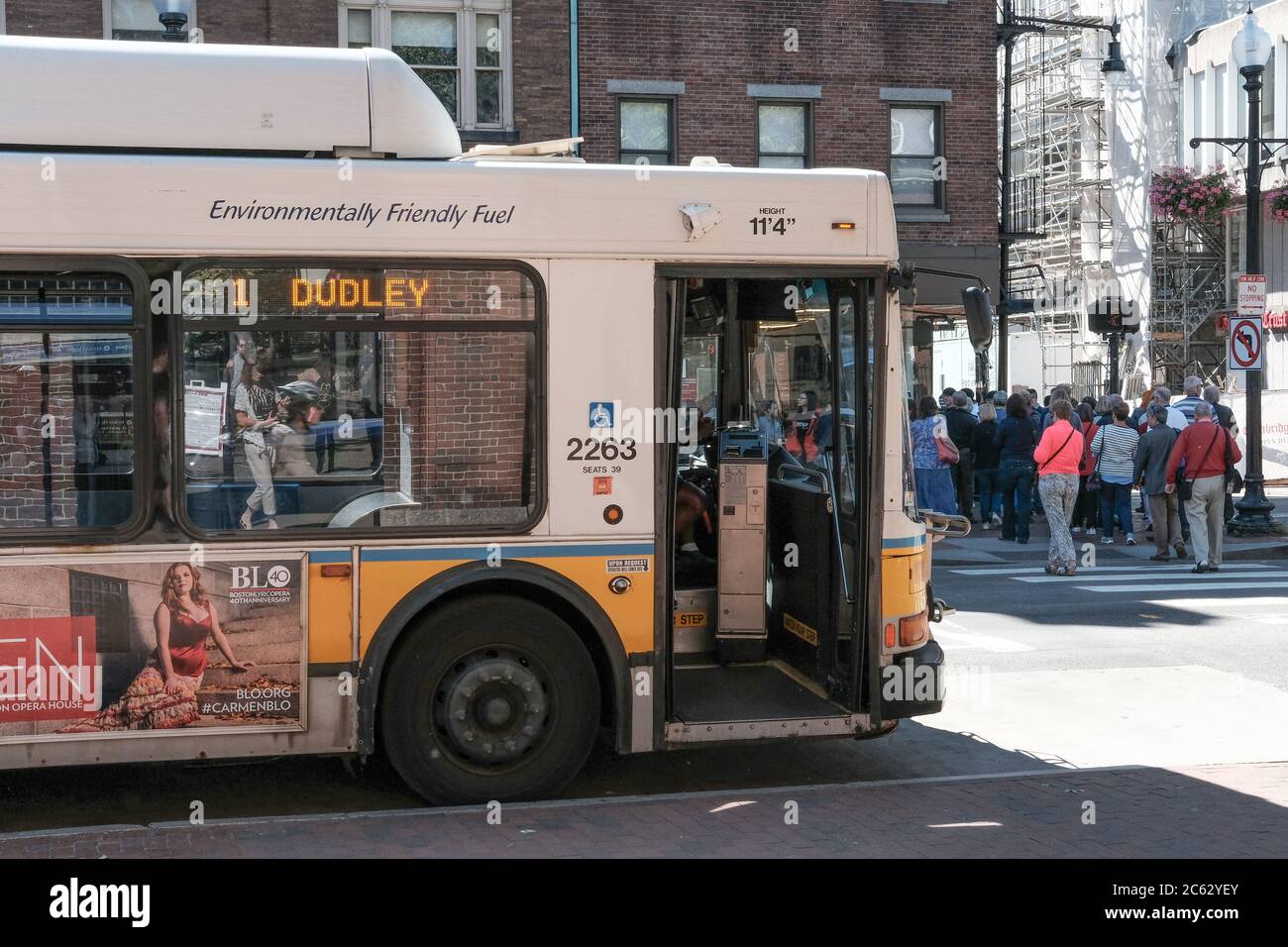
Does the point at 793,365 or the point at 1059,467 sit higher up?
the point at 793,365

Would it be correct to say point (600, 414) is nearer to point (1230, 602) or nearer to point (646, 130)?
point (1230, 602)

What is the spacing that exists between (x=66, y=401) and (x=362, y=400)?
4.08 ft

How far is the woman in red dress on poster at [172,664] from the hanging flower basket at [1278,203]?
111ft

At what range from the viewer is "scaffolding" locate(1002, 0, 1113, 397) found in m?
42.2

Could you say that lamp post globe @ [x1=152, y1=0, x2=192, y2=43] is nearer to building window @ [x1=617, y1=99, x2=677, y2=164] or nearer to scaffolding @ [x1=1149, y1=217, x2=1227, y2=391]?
building window @ [x1=617, y1=99, x2=677, y2=164]

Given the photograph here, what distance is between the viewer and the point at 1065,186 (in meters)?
43.8

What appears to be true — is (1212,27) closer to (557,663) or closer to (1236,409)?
(1236,409)

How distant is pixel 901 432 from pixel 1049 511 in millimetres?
8816

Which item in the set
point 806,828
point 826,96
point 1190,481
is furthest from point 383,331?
point 826,96

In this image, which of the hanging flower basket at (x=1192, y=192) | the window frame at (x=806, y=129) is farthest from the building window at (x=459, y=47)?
the hanging flower basket at (x=1192, y=192)

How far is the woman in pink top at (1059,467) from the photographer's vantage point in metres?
15.2

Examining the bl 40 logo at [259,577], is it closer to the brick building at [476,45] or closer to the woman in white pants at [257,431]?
the woman in white pants at [257,431]

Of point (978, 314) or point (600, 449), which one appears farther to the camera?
point (978, 314)
